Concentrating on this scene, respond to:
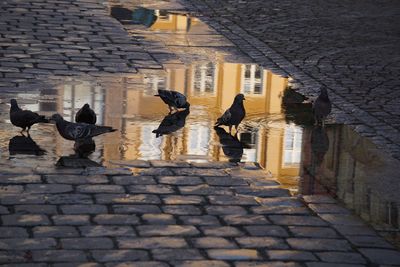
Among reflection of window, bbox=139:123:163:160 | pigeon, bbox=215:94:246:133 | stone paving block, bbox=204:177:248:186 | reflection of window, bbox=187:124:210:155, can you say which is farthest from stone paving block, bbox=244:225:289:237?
pigeon, bbox=215:94:246:133

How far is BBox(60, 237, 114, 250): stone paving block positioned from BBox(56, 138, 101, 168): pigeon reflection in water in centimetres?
233

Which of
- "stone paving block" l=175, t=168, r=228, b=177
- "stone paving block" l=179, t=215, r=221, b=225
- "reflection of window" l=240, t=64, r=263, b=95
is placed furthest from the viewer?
"reflection of window" l=240, t=64, r=263, b=95

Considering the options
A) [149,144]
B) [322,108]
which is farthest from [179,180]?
[322,108]

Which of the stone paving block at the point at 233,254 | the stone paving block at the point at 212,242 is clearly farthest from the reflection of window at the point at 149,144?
the stone paving block at the point at 233,254

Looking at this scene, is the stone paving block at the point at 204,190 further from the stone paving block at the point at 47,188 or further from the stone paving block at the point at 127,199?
the stone paving block at the point at 47,188

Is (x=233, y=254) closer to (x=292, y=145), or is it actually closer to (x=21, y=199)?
(x=21, y=199)

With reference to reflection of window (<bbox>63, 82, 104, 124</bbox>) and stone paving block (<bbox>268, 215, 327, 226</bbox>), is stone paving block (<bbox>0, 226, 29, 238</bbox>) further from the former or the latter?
reflection of window (<bbox>63, 82, 104, 124</bbox>)

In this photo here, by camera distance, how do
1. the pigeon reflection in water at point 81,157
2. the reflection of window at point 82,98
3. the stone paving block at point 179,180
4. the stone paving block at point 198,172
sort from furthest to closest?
1. the reflection of window at point 82,98
2. the pigeon reflection in water at point 81,157
3. the stone paving block at point 198,172
4. the stone paving block at point 179,180

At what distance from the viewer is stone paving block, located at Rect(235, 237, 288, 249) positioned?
28.1 feet

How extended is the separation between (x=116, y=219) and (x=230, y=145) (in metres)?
3.18

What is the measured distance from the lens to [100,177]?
10391 mm

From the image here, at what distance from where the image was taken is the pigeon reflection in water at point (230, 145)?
11562mm

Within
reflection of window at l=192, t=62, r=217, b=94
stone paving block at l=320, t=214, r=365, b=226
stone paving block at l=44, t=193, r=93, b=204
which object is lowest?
stone paving block at l=320, t=214, r=365, b=226

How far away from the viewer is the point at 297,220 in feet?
30.7
